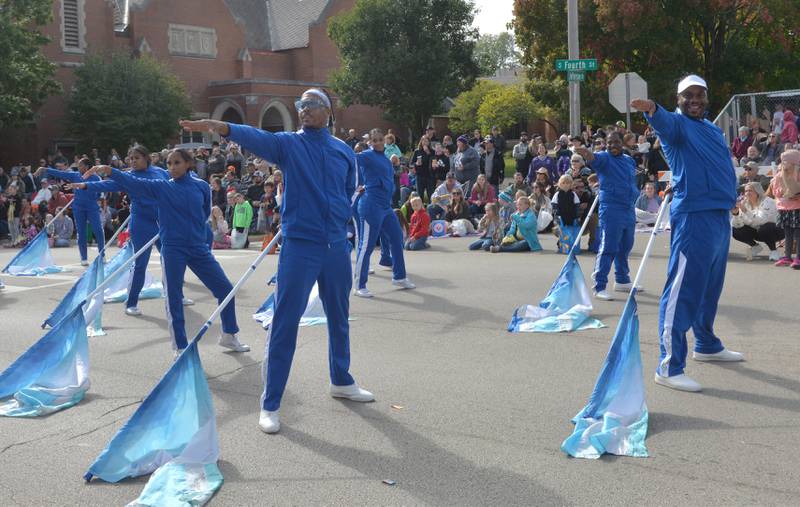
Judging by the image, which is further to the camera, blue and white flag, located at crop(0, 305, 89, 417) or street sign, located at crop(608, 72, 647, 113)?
street sign, located at crop(608, 72, 647, 113)

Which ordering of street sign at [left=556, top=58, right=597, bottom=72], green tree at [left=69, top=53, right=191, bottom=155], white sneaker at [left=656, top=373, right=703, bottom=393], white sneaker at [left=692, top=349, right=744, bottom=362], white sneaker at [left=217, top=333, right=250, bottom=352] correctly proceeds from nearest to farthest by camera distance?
white sneaker at [left=656, top=373, right=703, bottom=393] < white sneaker at [left=692, top=349, right=744, bottom=362] < white sneaker at [left=217, top=333, right=250, bottom=352] < street sign at [left=556, top=58, right=597, bottom=72] < green tree at [left=69, top=53, right=191, bottom=155]

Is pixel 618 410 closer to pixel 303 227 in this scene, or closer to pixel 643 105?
pixel 643 105

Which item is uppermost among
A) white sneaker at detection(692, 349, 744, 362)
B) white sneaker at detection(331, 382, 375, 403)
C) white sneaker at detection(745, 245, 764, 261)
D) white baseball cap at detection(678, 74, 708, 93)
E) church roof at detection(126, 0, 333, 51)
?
church roof at detection(126, 0, 333, 51)

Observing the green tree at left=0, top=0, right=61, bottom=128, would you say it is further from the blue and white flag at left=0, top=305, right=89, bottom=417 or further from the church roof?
the blue and white flag at left=0, top=305, right=89, bottom=417

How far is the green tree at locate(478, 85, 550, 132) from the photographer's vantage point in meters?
52.2

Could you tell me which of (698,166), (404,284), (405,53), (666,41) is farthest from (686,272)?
(405,53)

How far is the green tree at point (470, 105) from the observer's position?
180ft

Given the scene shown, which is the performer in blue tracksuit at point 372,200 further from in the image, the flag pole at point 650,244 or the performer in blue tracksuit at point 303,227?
the performer in blue tracksuit at point 303,227

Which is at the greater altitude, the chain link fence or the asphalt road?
the chain link fence

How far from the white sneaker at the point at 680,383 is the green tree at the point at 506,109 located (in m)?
46.4

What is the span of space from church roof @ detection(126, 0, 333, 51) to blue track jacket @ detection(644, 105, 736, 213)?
167 ft

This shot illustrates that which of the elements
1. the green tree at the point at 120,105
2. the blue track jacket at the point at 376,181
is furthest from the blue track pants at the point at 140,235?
the green tree at the point at 120,105

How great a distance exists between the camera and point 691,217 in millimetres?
6449

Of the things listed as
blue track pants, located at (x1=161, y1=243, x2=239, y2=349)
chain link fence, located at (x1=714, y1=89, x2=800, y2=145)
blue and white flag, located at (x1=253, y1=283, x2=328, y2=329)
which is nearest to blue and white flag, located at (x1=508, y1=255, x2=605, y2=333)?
blue and white flag, located at (x1=253, y1=283, x2=328, y2=329)
